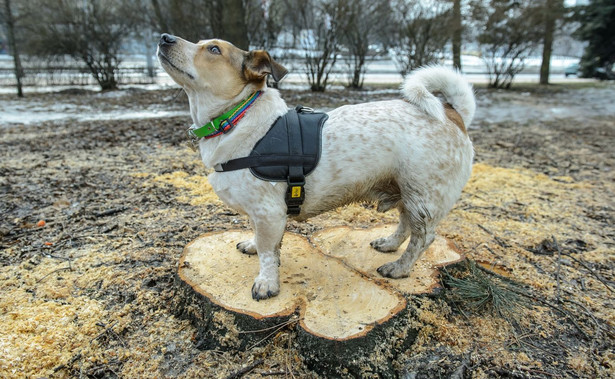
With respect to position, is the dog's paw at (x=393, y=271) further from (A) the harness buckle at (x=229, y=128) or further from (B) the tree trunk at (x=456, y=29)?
(B) the tree trunk at (x=456, y=29)

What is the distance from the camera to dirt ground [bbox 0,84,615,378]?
230 centimetres

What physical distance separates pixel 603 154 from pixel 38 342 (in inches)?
318

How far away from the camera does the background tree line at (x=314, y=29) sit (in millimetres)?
12492

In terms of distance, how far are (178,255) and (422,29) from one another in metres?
12.6

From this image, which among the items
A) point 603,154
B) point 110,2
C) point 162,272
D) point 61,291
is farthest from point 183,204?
point 110,2

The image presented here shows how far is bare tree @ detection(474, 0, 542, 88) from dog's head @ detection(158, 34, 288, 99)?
52.2ft

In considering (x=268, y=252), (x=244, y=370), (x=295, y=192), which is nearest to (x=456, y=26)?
(x=295, y=192)

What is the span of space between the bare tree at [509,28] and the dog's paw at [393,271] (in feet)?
52.1

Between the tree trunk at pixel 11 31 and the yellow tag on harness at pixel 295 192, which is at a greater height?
the tree trunk at pixel 11 31

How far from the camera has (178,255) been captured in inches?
134

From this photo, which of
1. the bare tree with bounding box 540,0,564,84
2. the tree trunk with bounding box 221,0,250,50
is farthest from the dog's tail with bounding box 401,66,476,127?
the bare tree with bounding box 540,0,564,84

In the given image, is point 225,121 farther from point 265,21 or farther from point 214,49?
point 265,21

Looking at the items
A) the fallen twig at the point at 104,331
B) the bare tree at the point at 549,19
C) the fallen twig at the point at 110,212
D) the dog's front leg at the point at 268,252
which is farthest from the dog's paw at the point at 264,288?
the bare tree at the point at 549,19

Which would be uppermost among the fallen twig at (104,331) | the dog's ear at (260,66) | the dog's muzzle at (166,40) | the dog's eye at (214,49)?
the dog's muzzle at (166,40)
